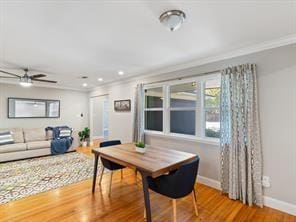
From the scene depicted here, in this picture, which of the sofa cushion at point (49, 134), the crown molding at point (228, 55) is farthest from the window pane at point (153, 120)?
the sofa cushion at point (49, 134)

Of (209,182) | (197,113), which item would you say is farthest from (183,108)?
(209,182)

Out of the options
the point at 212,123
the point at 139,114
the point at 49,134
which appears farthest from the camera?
the point at 49,134

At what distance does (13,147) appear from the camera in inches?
184

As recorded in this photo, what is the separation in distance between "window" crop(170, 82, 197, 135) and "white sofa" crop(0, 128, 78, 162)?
12.4 ft

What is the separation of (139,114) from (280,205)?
3155mm

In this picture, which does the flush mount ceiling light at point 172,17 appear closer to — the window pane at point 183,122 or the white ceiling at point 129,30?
the white ceiling at point 129,30

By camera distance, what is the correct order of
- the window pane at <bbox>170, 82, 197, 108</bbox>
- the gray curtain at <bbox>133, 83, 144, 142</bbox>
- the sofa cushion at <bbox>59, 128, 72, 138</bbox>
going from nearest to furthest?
the window pane at <bbox>170, 82, 197, 108</bbox> → the gray curtain at <bbox>133, 83, 144, 142</bbox> → the sofa cushion at <bbox>59, 128, 72, 138</bbox>

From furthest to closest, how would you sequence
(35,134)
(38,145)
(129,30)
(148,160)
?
(35,134) → (38,145) → (148,160) → (129,30)

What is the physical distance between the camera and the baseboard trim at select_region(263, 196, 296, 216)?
2332 mm

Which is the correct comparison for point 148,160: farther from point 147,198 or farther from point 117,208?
point 117,208

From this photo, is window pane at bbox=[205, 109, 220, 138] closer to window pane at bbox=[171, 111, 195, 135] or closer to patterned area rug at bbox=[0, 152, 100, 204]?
window pane at bbox=[171, 111, 195, 135]

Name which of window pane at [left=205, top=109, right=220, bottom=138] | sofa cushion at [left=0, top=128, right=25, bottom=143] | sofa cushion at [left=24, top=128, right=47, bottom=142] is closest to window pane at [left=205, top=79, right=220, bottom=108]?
window pane at [left=205, top=109, right=220, bottom=138]

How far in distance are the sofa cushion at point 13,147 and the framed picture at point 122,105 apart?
8.99ft

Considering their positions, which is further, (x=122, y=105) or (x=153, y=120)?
(x=122, y=105)
